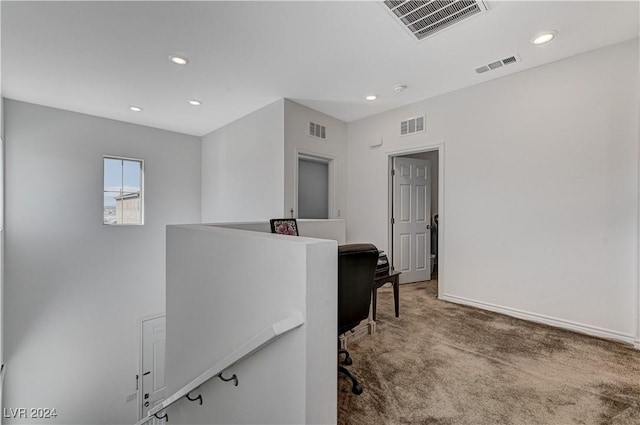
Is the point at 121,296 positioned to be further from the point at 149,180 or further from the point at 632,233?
the point at 632,233

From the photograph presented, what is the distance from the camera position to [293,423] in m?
1.09

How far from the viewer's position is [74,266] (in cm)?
410

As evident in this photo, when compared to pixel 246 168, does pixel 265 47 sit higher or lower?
higher

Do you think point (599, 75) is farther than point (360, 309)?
Yes

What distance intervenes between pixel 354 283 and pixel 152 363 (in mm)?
5234

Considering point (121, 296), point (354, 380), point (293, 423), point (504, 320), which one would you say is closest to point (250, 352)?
point (293, 423)

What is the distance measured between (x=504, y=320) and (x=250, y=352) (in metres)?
2.81

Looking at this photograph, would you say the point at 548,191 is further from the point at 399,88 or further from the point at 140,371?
the point at 140,371

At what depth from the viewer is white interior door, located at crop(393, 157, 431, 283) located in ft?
14.0

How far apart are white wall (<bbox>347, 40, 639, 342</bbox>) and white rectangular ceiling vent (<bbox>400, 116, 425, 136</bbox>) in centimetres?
11

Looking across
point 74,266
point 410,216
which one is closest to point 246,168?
point 410,216

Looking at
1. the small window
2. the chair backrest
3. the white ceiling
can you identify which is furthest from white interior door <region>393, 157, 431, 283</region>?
the small window

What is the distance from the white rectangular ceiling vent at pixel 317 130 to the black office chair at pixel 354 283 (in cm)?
277

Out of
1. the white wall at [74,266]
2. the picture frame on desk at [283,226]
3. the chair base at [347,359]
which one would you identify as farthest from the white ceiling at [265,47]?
the chair base at [347,359]
